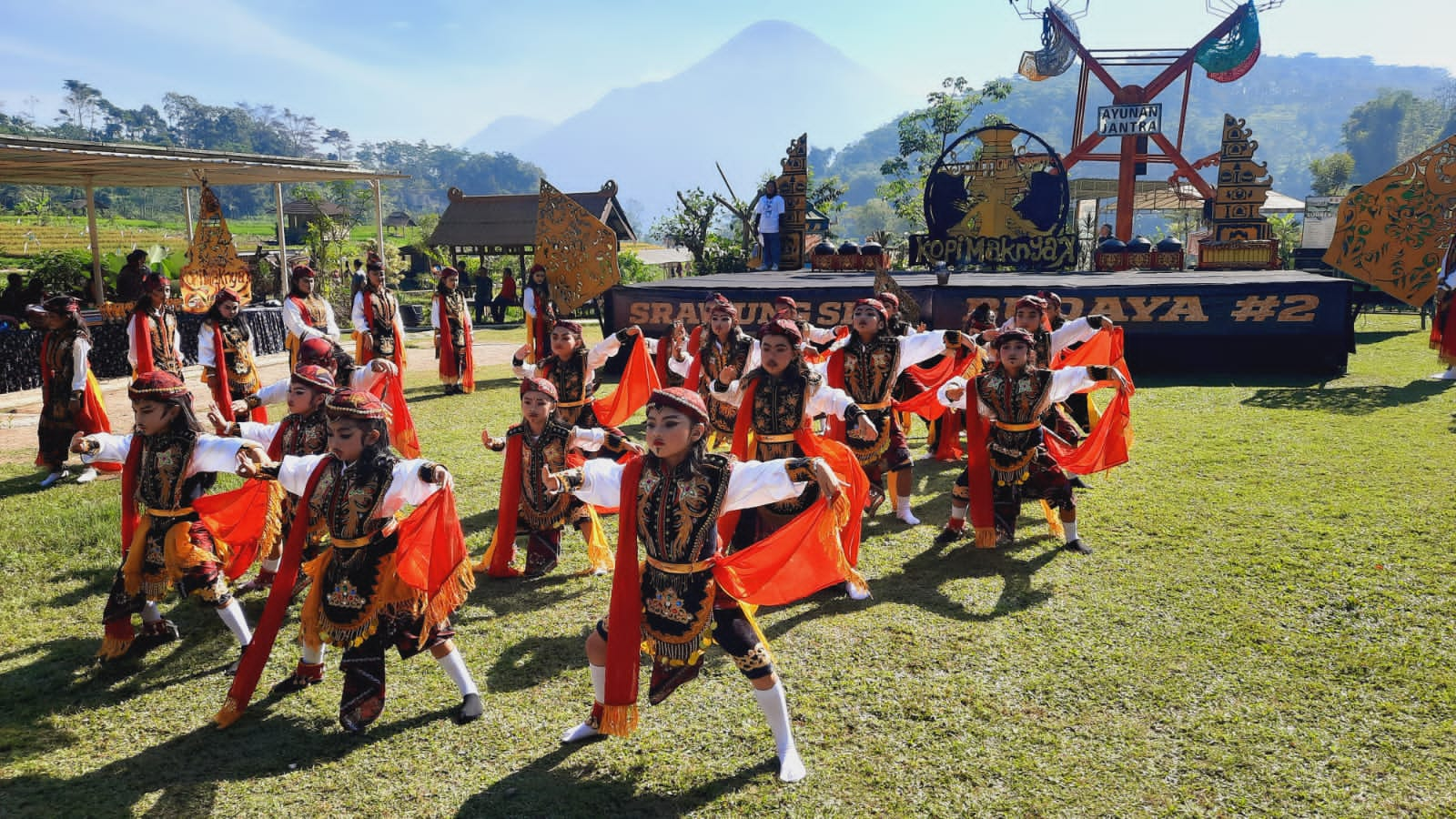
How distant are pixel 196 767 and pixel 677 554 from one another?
7.95ft

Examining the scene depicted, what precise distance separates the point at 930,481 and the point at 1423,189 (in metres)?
8.87

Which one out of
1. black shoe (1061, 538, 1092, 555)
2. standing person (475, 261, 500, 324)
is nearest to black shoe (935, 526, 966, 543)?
black shoe (1061, 538, 1092, 555)

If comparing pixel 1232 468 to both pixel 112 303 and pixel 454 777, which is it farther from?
pixel 112 303

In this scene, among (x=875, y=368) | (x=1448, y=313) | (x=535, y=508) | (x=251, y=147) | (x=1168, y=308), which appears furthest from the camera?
(x=251, y=147)

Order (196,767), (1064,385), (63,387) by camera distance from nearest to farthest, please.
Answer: (196,767) → (1064,385) → (63,387)

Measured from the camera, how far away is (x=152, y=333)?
8.30 metres

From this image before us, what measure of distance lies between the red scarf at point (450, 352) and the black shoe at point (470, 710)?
32.0 ft

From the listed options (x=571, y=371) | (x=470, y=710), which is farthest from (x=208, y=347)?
(x=470, y=710)

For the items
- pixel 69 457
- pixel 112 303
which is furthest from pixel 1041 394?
pixel 112 303

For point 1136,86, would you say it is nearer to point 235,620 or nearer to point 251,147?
point 235,620

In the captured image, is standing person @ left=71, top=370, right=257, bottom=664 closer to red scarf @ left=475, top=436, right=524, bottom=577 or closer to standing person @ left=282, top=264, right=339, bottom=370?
red scarf @ left=475, top=436, right=524, bottom=577

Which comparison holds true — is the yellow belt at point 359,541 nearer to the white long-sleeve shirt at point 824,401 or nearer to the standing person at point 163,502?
the standing person at point 163,502

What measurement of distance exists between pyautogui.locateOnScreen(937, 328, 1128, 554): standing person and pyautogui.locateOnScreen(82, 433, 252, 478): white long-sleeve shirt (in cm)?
455

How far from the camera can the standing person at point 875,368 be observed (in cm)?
Result: 684
